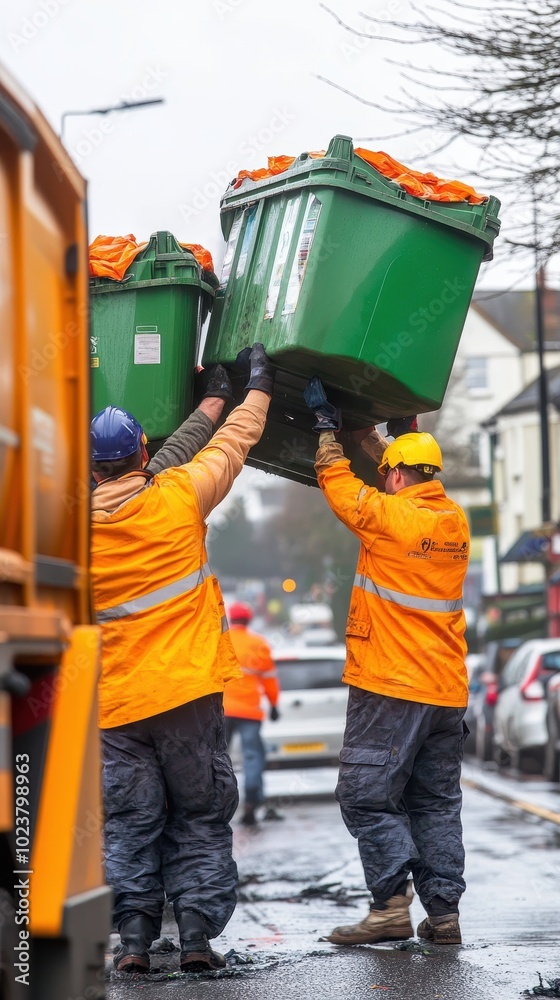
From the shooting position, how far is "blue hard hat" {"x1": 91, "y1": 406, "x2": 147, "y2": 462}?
5305mm

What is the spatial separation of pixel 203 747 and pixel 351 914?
1877 millimetres

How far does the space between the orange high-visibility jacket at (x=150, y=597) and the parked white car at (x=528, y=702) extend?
10.8 metres

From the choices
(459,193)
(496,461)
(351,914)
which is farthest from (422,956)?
(496,461)

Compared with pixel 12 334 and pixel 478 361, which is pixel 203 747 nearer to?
pixel 12 334

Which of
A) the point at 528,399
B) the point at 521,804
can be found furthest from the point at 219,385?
the point at 528,399

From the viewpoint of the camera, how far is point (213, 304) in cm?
598

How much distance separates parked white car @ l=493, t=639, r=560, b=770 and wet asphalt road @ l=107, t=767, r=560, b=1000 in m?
4.70

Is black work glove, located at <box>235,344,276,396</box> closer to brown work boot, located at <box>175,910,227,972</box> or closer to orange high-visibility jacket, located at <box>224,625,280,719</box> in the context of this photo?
brown work boot, located at <box>175,910,227,972</box>

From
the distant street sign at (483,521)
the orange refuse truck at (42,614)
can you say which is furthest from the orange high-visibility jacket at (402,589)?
the distant street sign at (483,521)

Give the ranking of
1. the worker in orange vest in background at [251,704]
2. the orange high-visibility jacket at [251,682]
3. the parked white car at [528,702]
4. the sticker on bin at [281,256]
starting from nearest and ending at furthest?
the sticker on bin at [281,256] < the worker in orange vest in background at [251,704] < the orange high-visibility jacket at [251,682] < the parked white car at [528,702]

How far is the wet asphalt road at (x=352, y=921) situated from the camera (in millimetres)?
4785

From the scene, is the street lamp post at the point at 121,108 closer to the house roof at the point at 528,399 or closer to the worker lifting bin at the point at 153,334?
the worker lifting bin at the point at 153,334

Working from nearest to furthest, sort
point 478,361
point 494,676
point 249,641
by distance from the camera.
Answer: point 249,641, point 494,676, point 478,361

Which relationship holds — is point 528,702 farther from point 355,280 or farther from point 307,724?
point 355,280
